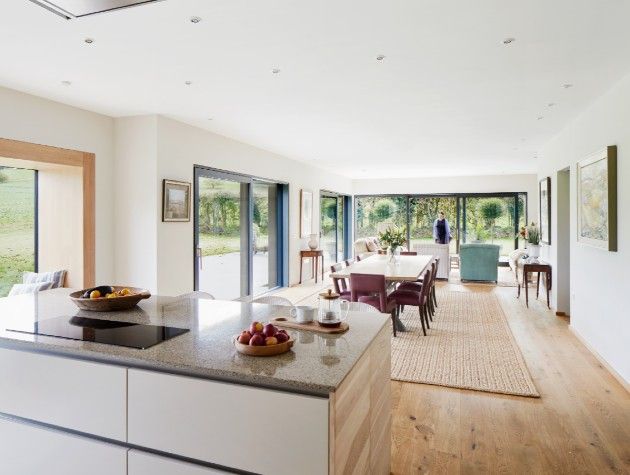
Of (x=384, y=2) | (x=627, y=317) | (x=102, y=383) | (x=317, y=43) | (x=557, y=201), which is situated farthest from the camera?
(x=557, y=201)

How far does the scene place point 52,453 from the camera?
71.2 inches

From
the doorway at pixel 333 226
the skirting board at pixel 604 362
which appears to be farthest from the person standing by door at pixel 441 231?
the skirting board at pixel 604 362

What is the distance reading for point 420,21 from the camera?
2557mm

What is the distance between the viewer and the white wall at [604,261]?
3.55 m

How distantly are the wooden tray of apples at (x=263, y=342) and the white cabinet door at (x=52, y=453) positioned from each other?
607 millimetres

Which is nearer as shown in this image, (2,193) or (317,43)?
(317,43)

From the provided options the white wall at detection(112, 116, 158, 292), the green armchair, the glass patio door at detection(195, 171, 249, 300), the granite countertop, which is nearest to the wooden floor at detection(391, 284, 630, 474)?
the granite countertop

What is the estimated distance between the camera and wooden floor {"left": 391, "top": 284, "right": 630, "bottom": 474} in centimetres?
244

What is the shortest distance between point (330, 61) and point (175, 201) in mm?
2682

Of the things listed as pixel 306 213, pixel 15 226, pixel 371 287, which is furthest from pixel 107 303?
pixel 306 213

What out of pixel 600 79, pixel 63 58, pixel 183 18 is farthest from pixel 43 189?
pixel 600 79

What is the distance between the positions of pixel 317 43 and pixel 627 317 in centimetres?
325

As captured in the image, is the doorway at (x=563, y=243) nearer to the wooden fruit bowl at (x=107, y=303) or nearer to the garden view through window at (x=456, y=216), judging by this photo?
the garden view through window at (x=456, y=216)

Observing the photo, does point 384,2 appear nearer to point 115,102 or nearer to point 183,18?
point 183,18
